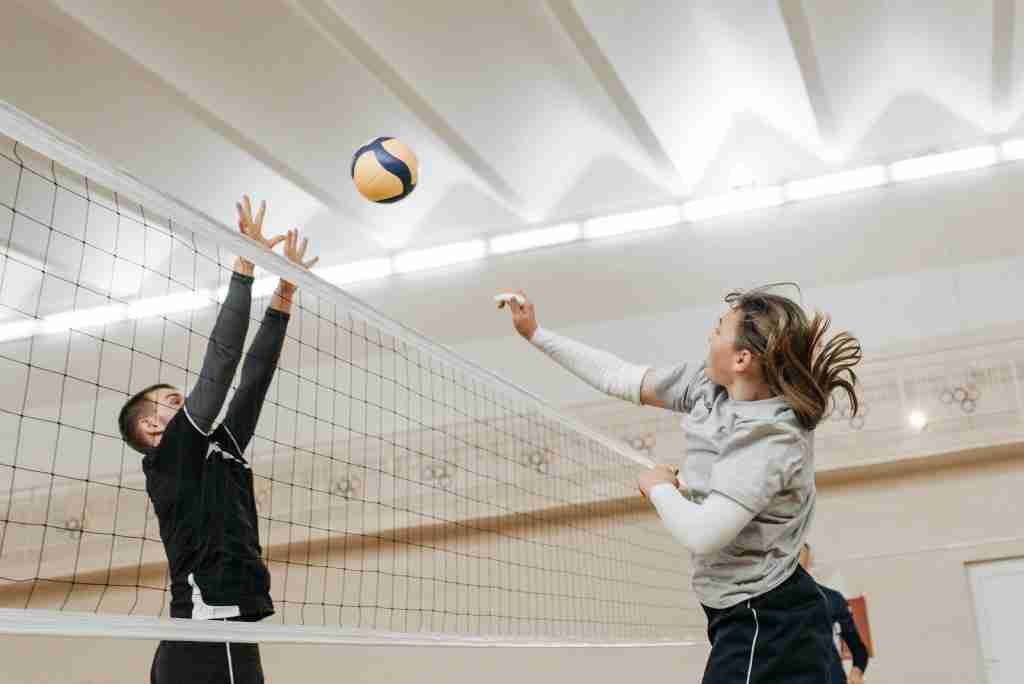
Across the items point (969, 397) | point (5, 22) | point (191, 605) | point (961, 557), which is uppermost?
point (5, 22)

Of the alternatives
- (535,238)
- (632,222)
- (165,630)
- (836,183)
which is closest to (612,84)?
(632,222)

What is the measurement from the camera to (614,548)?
34.9ft

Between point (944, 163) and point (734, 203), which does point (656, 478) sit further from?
point (944, 163)

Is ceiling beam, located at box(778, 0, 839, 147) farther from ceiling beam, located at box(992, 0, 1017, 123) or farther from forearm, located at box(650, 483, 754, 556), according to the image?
forearm, located at box(650, 483, 754, 556)

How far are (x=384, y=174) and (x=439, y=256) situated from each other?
7.00 metres

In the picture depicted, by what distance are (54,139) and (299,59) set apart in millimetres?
6780

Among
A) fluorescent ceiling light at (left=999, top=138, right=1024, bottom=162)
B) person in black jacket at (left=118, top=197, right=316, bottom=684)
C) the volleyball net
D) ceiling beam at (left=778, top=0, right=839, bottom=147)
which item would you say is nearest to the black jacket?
person in black jacket at (left=118, top=197, right=316, bottom=684)

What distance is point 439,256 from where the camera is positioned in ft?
40.5

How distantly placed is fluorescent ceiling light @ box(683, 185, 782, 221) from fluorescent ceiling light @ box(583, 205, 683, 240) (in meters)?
0.16

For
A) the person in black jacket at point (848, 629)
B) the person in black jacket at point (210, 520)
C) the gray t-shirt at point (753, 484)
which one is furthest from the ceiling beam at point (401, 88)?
the gray t-shirt at point (753, 484)

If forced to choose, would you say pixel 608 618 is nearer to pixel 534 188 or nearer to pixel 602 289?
pixel 602 289

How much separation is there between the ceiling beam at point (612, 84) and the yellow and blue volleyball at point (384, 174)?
3991 millimetres

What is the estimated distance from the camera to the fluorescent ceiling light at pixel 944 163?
10812 millimetres

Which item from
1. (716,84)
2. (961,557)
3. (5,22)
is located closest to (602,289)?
(716,84)
